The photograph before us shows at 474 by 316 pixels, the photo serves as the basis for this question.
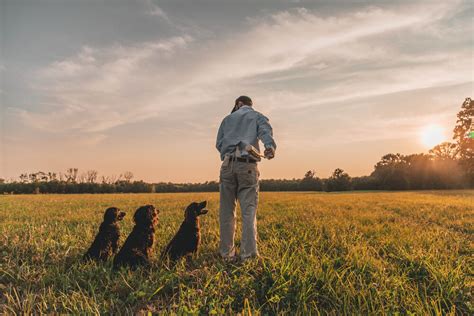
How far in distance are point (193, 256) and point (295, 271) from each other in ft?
6.81

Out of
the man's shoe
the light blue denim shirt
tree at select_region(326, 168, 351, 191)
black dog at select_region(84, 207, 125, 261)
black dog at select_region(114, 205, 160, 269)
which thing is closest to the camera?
black dog at select_region(114, 205, 160, 269)

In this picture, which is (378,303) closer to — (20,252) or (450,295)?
(450,295)

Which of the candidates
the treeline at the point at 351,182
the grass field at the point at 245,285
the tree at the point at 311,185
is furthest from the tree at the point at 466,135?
the grass field at the point at 245,285

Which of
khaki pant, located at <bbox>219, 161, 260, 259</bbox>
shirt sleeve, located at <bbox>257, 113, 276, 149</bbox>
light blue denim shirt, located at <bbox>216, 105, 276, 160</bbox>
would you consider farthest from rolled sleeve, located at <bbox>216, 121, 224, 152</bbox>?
shirt sleeve, located at <bbox>257, 113, 276, 149</bbox>

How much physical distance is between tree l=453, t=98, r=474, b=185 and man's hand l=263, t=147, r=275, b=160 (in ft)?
182

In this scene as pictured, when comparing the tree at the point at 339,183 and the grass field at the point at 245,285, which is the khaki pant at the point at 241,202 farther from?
the tree at the point at 339,183

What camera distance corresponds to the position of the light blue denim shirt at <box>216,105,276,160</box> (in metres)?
5.47

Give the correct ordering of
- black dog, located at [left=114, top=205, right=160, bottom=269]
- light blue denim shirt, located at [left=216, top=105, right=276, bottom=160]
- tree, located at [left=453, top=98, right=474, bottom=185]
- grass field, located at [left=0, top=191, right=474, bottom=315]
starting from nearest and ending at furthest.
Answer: grass field, located at [left=0, top=191, right=474, bottom=315], black dog, located at [left=114, top=205, right=160, bottom=269], light blue denim shirt, located at [left=216, top=105, right=276, bottom=160], tree, located at [left=453, top=98, right=474, bottom=185]

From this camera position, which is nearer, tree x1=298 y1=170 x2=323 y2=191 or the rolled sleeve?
the rolled sleeve

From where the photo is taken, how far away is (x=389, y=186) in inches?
2717

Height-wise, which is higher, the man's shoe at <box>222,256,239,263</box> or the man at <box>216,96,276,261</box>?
the man at <box>216,96,276,261</box>

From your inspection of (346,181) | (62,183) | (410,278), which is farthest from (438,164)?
(62,183)

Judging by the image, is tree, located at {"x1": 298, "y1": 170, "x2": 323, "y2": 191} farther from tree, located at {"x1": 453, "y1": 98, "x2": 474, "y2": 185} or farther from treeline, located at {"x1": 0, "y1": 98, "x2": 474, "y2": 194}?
tree, located at {"x1": 453, "y1": 98, "x2": 474, "y2": 185}

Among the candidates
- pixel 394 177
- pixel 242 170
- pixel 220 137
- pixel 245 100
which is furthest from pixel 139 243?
pixel 394 177
